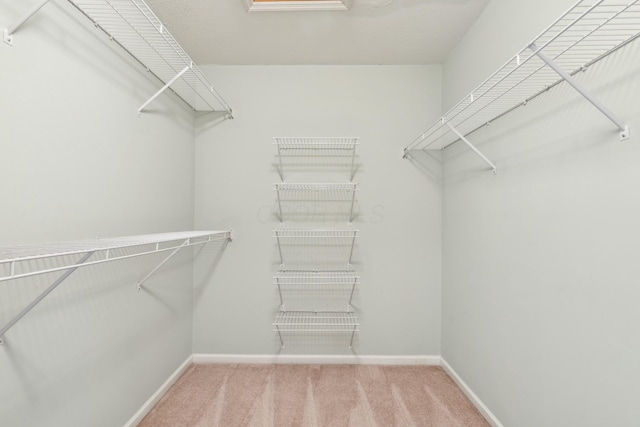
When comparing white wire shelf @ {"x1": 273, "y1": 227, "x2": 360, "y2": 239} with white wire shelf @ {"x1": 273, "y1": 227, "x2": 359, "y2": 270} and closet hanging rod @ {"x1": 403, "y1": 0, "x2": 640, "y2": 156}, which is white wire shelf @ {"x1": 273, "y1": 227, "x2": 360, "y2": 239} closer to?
white wire shelf @ {"x1": 273, "y1": 227, "x2": 359, "y2": 270}

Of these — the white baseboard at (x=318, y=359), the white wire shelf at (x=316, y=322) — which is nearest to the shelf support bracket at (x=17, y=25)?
the white wire shelf at (x=316, y=322)

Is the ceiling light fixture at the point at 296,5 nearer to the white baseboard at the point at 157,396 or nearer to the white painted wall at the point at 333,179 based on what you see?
the white painted wall at the point at 333,179

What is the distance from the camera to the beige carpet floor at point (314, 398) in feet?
5.33

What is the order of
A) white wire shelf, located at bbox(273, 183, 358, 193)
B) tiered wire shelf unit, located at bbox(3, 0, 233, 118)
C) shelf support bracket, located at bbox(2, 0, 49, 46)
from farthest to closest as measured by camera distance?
white wire shelf, located at bbox(273, 183, 358, 193) → tiered wire shelf unit, located at bbox(3, 0, 233, 118) → shelf support bracket, located at bbox(2, 0, 49, 46)

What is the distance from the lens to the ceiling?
1633 mm

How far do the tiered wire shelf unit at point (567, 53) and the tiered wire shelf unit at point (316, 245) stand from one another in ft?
2.96

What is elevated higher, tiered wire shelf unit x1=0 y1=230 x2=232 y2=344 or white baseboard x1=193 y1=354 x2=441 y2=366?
tiered wire shelf unit x1=0 y1=230 x2=232 y2=344

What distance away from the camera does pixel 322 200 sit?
2232 millimetres

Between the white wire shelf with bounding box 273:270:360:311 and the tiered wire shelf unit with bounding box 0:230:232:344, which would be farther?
the white wire shelf with bounding box 273:270:360:311

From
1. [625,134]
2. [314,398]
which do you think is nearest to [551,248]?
[625,134]

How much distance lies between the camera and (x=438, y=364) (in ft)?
7.25

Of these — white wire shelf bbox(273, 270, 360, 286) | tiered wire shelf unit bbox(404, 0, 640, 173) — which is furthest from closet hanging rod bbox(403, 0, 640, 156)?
white wire shelf bbox(273, 270, 360, 286)

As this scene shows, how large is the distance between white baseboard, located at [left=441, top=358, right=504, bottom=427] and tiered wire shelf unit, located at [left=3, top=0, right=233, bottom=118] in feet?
7.62

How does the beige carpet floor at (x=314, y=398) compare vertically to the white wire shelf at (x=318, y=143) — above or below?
below
